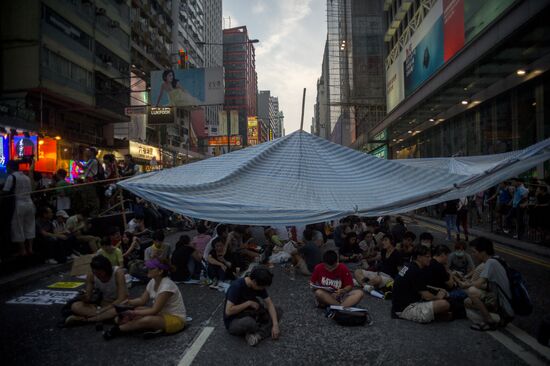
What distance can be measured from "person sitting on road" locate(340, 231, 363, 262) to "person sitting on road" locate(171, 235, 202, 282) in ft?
13.8

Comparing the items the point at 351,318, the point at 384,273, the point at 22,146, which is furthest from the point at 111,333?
the point at 22,146

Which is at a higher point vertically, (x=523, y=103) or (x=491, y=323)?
(x=523, y=103)

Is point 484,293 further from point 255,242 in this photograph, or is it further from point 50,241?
point 50,241

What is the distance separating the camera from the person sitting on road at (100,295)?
595 cm

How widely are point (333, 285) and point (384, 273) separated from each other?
216cm

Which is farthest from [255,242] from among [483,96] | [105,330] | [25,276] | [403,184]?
[483,96]

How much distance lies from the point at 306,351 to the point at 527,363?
8.61 feet

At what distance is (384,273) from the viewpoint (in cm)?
840

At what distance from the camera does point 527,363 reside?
14.7ft

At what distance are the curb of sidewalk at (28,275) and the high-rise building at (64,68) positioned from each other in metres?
9.81

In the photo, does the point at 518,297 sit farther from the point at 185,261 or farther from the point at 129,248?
the point at 129,248

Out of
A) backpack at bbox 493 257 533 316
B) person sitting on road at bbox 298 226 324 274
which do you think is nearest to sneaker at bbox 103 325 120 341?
person sitting on road at bbox 298 226 324 274

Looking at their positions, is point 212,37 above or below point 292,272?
above

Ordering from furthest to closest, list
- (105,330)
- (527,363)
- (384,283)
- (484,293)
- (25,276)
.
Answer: (25,276) → (384,283) → (484,293) → (105,330) → (527,363)
